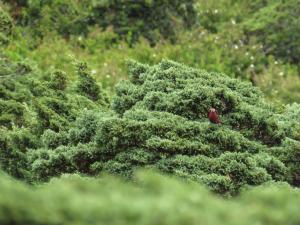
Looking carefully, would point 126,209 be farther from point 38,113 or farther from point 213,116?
point 38,113

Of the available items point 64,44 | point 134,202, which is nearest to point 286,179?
point 134,202

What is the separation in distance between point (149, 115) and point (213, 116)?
1.91 ft

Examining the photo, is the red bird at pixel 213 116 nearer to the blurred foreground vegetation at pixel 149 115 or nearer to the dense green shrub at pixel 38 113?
the blurred foreground vegetation at pixel 149 115

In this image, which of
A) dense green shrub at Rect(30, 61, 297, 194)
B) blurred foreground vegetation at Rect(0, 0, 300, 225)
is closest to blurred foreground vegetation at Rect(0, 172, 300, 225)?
blurred foreground vegetation at Rect(0, 0, 300, 225)

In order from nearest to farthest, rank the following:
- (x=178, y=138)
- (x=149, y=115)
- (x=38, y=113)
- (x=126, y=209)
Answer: (x=126, y=209)
(x=178, y=138)
(x=149, y=115)
(x=38, y=113)

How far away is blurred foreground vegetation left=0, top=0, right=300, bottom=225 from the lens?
8.98ft

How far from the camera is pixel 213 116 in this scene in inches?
243

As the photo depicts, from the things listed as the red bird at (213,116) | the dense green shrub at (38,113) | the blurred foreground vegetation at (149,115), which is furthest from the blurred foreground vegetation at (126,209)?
the dense green shrub at (38,113)

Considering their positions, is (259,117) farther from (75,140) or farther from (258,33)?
(258,33)

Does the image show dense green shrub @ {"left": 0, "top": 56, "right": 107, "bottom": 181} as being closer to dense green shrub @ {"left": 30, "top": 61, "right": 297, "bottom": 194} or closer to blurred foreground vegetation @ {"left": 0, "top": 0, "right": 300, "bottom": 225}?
blurred foreground vegetation @ {"left": 0, "top": 0, "right": 300, "bottom": 225}

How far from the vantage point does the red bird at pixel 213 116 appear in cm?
615

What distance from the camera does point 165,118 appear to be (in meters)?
6.04

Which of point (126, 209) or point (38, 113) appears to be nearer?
point (126, 209)

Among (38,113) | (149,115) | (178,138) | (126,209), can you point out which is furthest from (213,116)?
(126,209)
